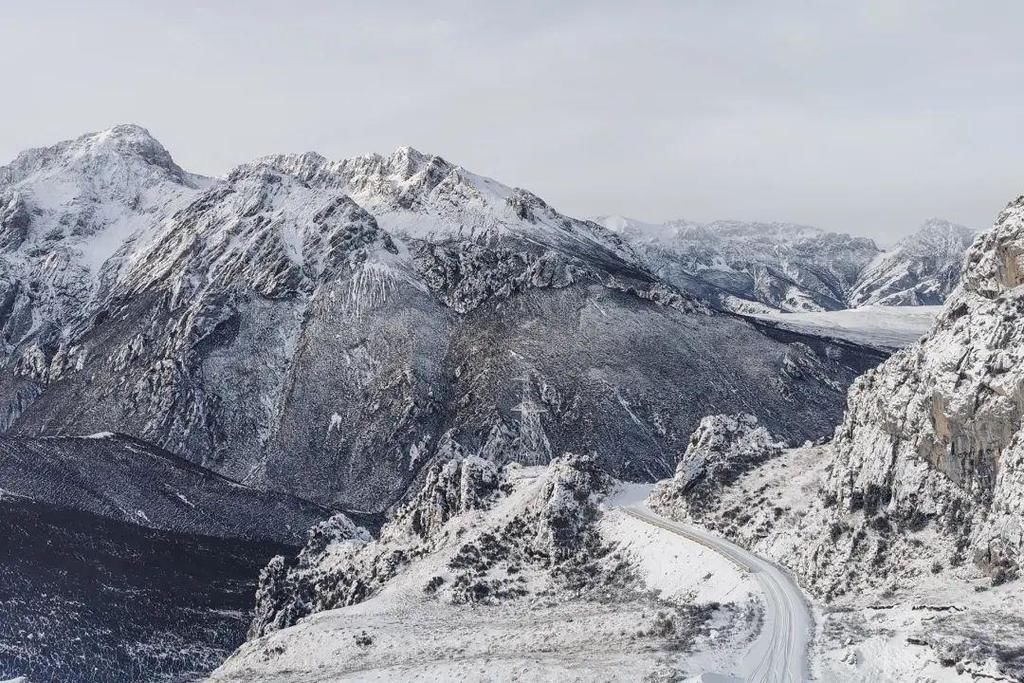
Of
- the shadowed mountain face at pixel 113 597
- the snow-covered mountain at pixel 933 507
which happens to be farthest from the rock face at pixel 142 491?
the snow-covered mountain at pixel 933 507

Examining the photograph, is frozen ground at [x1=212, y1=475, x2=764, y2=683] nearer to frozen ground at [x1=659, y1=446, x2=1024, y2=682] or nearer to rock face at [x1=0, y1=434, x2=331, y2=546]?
frozen ground at [x1=659, y1=446, x2=1024, y2=682]

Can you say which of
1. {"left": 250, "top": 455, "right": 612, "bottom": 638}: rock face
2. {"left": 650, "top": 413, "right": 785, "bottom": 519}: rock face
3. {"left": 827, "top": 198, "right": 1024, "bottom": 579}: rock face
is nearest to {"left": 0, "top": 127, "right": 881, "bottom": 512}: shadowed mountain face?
{"left": 650, "top": 413, "right": 785, "bottom": 519}: rock face

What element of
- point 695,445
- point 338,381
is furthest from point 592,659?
point 338,381

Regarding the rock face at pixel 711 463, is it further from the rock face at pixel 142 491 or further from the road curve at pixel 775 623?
the rock face at pixel 142 491

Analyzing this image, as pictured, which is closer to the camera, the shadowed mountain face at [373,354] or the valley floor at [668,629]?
the valley floor at [668,629]

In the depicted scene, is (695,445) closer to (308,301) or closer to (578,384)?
(578,384)
